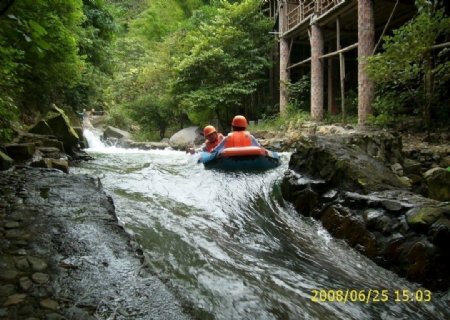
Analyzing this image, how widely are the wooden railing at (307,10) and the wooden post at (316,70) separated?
25.5 inches

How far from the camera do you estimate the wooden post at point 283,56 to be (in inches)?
666

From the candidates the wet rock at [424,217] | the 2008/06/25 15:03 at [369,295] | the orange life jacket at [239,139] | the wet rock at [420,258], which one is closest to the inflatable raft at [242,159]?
the orange life jacket at [239,139]

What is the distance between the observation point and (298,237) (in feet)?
14.5

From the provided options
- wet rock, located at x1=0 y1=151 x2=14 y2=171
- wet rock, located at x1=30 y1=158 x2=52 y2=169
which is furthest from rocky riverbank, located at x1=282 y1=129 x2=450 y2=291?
wet rock, located at x1=0 y1=151 x2=14 y2=171

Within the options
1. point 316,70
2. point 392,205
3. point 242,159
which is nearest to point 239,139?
point 242,159

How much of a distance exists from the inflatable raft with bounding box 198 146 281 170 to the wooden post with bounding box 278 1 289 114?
31.3 feet

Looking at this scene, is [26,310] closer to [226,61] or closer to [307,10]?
[226,61]

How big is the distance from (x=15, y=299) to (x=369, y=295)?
277cm

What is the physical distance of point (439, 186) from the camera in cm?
487

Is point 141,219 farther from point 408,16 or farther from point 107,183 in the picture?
point 408,16

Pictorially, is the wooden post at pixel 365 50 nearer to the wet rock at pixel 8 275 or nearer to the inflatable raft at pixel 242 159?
the inflatable raft at pixel 242 159

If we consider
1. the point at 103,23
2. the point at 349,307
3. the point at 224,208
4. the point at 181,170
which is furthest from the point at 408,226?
the point at 103,23

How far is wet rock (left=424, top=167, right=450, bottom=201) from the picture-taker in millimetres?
4770

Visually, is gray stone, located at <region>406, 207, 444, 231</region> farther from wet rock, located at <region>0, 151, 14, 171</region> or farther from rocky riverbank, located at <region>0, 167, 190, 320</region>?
wet rock, located at <region>0, 151, 14, 171</region>
